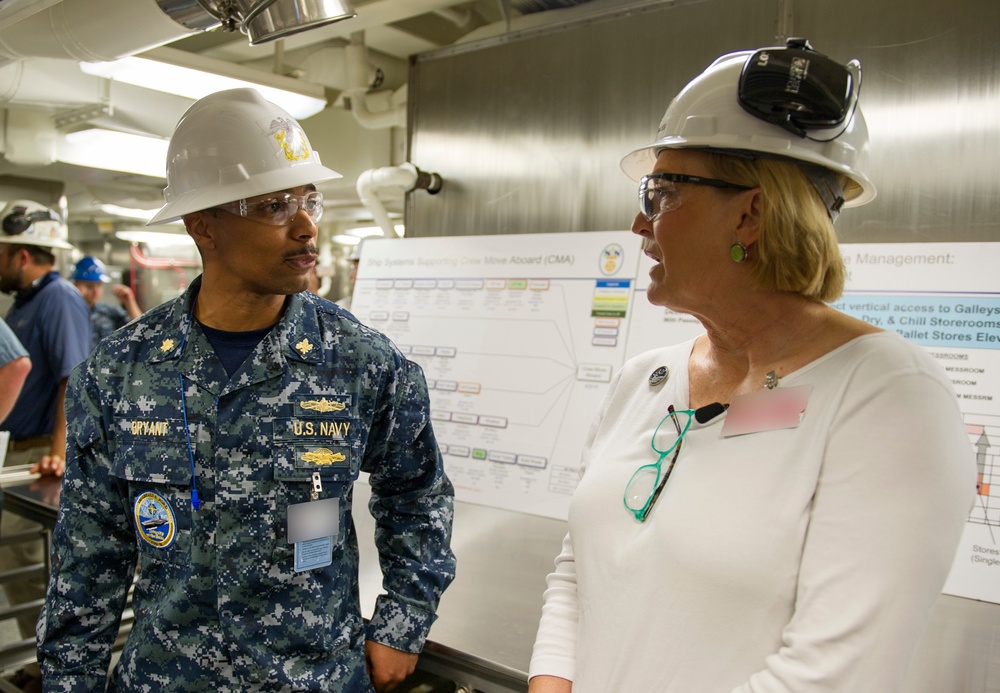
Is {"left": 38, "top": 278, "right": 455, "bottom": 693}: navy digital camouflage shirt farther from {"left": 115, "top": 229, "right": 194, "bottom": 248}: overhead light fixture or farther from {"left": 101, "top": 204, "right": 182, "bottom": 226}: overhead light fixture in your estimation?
{"left": 115, "top": 229, "right": 194, "bottom": 248}: overhead light fixture

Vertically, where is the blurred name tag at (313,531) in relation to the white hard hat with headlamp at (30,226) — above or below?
below

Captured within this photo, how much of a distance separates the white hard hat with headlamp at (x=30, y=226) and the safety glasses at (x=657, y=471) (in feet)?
12.2

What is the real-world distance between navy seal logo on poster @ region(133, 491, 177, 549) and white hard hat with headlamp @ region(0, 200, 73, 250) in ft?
9.87

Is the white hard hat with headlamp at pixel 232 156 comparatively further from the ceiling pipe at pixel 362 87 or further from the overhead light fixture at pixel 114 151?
the overhead light fixture at pixel 114 151

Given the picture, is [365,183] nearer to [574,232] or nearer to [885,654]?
[574,232]

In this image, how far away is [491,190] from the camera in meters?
2.89

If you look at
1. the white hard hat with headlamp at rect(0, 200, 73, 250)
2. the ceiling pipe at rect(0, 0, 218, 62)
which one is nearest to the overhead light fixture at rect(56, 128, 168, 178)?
the white hard hat with headlamp at rect(0, 200, 73, 250)

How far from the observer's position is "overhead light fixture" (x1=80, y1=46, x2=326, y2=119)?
2.80 m

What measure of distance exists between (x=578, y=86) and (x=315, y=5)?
124cm

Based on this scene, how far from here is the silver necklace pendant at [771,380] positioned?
3.13ft

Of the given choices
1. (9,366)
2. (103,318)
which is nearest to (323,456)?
(9,366)

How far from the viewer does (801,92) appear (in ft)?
3.14

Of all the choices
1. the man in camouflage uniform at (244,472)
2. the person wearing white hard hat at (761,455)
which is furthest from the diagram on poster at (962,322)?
the man in camouflage uniform at (244,472)

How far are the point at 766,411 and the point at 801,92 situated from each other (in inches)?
16.5
